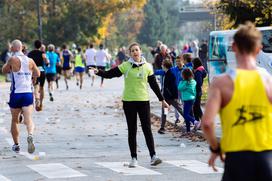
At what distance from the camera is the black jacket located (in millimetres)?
16109

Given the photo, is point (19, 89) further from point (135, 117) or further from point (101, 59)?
point (101, 59)

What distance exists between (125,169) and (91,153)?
2.06 m

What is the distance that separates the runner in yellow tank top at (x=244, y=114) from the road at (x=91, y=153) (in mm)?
4569

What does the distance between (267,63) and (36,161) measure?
800cm

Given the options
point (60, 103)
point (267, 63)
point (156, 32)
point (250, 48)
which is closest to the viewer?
point (250, 48)

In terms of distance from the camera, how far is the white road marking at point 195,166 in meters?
11.1

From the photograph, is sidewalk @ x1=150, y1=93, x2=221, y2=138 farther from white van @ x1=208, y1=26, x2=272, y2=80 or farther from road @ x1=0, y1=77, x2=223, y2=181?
white van @ x1=208, y1=26, x2=272, y2=80

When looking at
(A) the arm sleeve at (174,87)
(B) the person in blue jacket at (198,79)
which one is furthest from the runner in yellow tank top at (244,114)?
(A) the arm sleeve at (174,87)

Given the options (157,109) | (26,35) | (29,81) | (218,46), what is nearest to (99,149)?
(29,81)

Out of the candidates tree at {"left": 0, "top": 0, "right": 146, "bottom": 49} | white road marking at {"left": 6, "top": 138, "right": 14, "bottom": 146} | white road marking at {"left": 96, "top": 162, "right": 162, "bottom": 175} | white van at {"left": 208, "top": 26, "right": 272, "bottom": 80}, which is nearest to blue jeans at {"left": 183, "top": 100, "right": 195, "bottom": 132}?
white road marking at {"left": 6, "top": 138, "right": 14, "bottom": 146}

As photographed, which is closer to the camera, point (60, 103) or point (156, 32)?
A: point (60, 103)

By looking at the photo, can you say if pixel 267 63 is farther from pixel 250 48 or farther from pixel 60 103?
pixel 250 48

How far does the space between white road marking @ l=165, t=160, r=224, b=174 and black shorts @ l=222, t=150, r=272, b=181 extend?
5118 millimetres

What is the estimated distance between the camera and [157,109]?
71.9 ft
